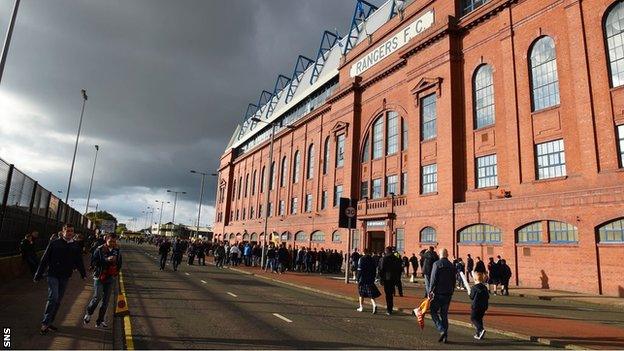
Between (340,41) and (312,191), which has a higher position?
(340,41)

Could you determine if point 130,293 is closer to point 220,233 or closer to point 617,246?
point 617,246

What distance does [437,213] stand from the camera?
28.0m

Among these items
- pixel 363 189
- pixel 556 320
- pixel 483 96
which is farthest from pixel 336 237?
pixel 556 320

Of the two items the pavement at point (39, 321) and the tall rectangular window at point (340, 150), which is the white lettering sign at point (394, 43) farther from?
the pavement at point (39, 321)

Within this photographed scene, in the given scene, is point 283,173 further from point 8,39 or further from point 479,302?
point 479,302

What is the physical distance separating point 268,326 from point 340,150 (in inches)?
1344

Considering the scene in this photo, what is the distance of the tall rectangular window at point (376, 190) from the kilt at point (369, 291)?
23111mm

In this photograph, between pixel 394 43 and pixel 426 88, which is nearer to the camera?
pixel 426 88

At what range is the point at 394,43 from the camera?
118 feet

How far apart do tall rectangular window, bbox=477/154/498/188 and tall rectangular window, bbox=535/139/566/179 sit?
2.80 metres

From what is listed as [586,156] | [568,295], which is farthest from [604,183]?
[568,295]

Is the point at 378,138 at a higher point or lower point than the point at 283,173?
lower

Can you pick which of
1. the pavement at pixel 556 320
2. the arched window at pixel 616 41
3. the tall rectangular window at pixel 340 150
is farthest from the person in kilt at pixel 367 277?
the tall rectangular window at pixel 340 150

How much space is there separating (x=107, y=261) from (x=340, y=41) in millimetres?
48078
